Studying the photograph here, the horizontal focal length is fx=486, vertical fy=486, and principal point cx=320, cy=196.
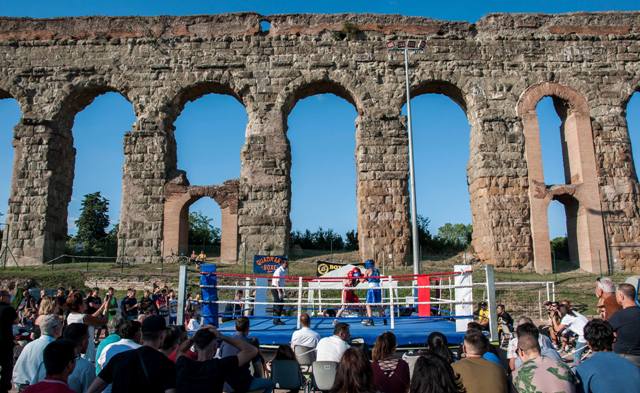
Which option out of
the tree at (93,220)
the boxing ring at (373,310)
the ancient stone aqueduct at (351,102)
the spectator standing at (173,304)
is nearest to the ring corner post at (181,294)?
the boxing ring at (373,310)

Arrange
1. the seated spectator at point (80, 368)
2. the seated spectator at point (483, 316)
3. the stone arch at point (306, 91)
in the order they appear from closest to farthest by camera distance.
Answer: the seated spectator at point (80, 368)
the seated spectator at point (483, 316)
the stone arch at point (306, 91)

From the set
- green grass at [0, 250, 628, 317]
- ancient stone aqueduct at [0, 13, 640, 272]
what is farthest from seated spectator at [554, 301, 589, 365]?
ancient stone aqueduct at [0, 13, 640, 272]

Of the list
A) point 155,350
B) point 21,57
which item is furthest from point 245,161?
point 155,350

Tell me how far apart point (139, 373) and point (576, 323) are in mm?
7328

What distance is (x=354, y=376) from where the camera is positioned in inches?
132

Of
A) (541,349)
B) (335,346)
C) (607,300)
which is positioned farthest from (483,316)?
(335,346)

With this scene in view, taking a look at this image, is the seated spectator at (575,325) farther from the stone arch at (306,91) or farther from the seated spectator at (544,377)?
the stone arch at (306,91)

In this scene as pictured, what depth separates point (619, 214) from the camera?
1922 centimetres

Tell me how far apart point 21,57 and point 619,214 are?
84.4 ft

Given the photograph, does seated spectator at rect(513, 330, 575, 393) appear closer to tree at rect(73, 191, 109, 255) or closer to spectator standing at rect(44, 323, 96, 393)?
spectator standing at rect(44, 323, 96, 393)

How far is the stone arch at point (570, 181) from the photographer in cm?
1894

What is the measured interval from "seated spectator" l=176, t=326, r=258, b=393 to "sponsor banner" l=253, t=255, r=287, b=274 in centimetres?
1093

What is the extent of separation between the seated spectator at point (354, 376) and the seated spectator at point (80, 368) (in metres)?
2.20

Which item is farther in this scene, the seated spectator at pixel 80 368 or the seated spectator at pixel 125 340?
the seated spectator at pixel 125 340
